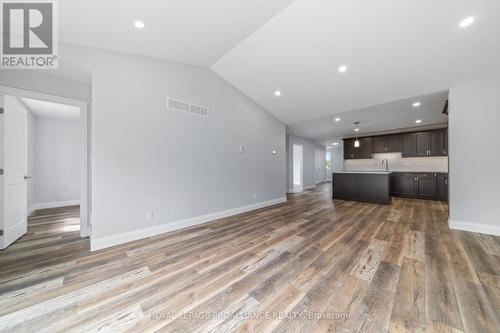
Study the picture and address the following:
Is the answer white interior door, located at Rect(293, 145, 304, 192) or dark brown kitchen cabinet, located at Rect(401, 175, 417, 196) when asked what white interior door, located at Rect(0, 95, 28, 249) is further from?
dark brown kitchen cabinet, located at Rect(401, 175, 417, 196)

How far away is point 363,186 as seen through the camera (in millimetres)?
5727

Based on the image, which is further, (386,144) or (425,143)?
(386,144)

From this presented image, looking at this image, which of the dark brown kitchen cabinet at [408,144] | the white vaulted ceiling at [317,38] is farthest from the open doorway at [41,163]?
the dark brown kitchen cabinet at [408,144]

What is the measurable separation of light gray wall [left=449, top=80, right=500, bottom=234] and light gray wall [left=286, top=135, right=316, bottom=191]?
4945 millimetres

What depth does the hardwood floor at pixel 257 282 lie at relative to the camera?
4.38 ft

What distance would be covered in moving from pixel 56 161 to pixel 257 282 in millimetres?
6805

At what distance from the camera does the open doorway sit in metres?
2.60

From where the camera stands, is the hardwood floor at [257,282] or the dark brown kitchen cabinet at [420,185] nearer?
the hardwood floor at [257,282]

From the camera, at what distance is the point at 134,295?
1618mm

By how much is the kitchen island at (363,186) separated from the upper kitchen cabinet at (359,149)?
1.91 m

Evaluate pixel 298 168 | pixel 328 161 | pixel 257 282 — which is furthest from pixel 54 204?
pixel 328 161

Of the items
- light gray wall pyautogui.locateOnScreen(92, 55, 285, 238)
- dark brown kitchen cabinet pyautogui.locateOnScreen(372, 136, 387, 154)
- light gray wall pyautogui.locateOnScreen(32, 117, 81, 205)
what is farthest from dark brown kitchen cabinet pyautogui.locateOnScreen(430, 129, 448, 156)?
light gray wall pyautogui.locateOnScreen(32, 117, 81, 205)

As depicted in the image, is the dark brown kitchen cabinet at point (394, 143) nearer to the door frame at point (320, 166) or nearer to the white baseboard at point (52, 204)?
the door frame at point (320, 166)

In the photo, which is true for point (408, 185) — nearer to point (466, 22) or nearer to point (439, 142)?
point (439, 142)
